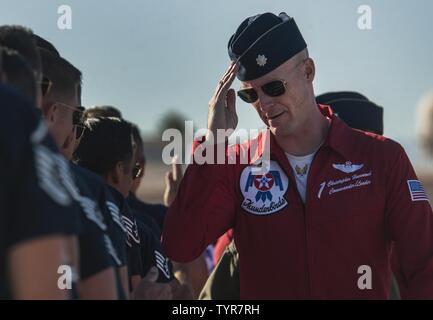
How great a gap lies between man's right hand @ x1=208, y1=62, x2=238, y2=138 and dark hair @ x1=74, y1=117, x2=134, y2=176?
59 centimetres

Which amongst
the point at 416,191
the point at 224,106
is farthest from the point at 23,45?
the point at 416,191

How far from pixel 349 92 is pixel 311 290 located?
2.23m

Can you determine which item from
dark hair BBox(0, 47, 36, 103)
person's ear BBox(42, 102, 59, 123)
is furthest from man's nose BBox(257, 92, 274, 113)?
dark hair BBox(0, 47, 36, 103)

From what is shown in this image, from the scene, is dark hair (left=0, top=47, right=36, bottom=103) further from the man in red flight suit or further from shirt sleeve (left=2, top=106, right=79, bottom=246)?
the man in red flight suit

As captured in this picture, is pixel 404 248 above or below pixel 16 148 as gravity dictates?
below

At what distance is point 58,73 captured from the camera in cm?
374

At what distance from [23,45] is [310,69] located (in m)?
1.84

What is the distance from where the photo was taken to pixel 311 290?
388 cm

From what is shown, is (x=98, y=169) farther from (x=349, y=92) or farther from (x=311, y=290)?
(x=349, y=92)

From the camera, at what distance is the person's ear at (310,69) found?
4.34m

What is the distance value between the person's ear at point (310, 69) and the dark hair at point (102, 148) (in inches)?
41.4
